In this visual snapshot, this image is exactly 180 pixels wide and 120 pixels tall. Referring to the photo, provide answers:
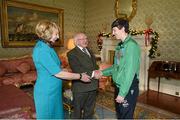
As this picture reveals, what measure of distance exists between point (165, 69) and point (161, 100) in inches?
30.5

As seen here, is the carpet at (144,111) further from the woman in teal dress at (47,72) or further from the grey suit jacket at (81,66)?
the woman in teal dress at (47,72)

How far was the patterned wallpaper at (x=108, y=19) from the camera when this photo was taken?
435 centimetres

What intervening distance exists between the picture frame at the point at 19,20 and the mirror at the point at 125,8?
2237 mm

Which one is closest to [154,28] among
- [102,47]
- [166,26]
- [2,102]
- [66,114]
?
[166,26]

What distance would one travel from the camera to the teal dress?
1527mm

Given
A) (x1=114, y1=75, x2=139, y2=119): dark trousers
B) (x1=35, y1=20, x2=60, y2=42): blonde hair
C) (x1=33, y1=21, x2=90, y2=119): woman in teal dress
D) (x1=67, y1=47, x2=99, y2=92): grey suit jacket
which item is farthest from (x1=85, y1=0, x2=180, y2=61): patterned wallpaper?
(x1=35, y1=20, x2=60, y2=42): blonde hair

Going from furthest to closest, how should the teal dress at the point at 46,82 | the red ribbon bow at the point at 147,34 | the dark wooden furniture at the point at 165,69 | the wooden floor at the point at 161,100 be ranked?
1. the red ribbon bow at the point at 147,34
2. the dark wooden furniture at the point at 165,69
3. the wooden floor at the point at 161,100
4. the teal dress at the point at 46,82

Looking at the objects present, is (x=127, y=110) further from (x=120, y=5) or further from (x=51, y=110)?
(x=120, y=5)

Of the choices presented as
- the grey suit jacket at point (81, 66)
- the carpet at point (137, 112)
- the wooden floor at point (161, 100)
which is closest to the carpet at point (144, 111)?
the carpet at point (137, 112)

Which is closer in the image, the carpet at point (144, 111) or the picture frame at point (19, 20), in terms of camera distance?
the carpet at point (144, 111)

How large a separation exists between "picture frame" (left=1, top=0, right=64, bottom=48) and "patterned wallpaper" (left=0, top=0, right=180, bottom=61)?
23 cm

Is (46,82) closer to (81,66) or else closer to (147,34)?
(81,66)

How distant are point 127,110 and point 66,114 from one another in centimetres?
154

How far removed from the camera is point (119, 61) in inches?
69.3
